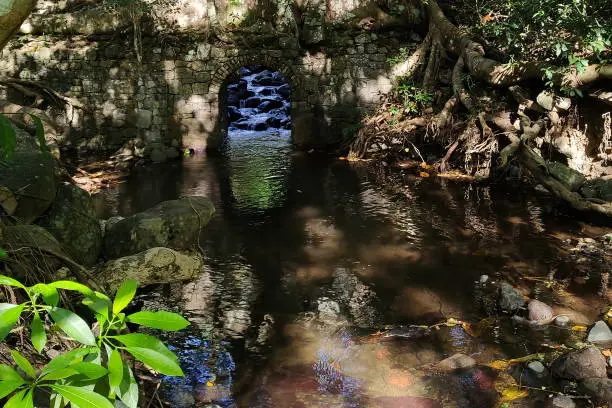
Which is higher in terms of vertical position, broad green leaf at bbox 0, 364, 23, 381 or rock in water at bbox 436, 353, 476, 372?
broad green leaf at bbox 0, 364, 23, 381

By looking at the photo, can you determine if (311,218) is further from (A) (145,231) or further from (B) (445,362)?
(B) (445,362)

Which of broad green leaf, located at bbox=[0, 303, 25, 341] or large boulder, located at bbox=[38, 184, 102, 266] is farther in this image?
large boulder, located at bbox=[38, 184, 102, 266]

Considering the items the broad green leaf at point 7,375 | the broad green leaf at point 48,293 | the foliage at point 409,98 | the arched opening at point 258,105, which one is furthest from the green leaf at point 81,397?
the arched opening at point 258,105

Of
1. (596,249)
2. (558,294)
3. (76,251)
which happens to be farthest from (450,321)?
(76,251)

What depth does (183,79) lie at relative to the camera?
11336mm

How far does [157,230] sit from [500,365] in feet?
11.0

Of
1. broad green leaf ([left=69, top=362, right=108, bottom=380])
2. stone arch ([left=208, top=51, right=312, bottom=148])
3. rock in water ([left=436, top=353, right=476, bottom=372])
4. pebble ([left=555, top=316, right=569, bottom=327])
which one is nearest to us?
broad green leaf ([left=69, top=362, right=108, bottom=380])

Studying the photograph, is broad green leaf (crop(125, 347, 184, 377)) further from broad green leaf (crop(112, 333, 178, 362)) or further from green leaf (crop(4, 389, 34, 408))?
green leaf (crop(4, 389, 34, 408))

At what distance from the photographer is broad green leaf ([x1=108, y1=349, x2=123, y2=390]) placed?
50.9 inches

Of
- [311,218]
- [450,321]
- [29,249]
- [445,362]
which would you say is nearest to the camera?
[29,249]

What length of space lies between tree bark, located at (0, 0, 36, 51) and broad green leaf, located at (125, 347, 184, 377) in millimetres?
1032

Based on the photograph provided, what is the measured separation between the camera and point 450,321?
423cm

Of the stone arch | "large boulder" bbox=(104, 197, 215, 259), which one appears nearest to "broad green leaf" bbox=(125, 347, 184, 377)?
"large boulder" bbox=(104, 197, 215, 259)

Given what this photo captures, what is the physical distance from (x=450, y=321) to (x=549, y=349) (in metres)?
0.74
